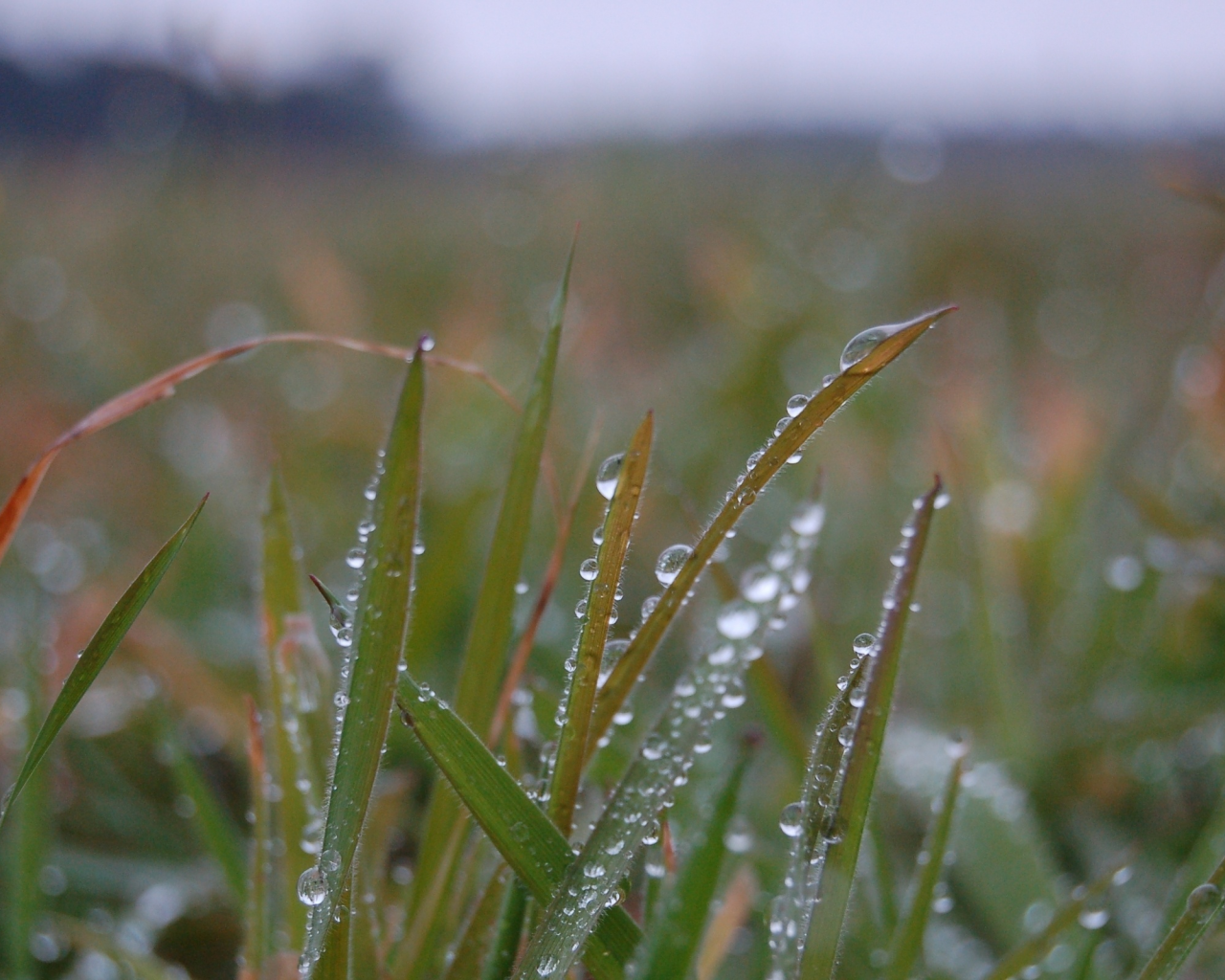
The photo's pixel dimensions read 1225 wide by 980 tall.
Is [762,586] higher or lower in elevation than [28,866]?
lower

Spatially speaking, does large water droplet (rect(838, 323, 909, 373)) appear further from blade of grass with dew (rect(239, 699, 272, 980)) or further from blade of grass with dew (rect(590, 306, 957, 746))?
blade of grass with dew (rect(239, 699, 272, 980))

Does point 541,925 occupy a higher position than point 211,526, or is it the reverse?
point 211,526

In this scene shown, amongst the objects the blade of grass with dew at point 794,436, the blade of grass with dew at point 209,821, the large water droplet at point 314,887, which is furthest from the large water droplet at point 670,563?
the blade of grass with dew at point 209,821

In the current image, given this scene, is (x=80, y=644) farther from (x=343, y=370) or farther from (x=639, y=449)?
(x=343, y=370)

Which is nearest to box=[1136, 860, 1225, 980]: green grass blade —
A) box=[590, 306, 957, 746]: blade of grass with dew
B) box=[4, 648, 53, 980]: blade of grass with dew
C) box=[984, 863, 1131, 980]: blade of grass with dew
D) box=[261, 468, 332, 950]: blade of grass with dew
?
box=[984, 863, 1131, 980]: blade of grass with dew

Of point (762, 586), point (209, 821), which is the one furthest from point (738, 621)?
point (209, 821)

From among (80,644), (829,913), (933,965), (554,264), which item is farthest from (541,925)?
(554,264)

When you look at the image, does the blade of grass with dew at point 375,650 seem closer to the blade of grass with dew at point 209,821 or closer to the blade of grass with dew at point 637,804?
the blade of grass with dew at point 637,804

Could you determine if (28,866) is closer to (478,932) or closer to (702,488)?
(478,932)
